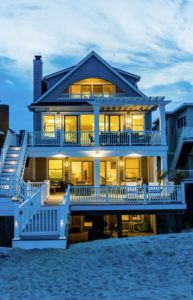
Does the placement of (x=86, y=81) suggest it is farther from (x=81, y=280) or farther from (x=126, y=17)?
(x=81, y=280)

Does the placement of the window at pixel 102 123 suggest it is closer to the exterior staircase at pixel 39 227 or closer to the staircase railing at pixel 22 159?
the staircase railing at pixel 22 159

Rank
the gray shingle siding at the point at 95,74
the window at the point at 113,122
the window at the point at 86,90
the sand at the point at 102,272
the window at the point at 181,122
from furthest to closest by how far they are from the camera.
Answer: the window at the point at 181,122 → the window at the point at 86,90 → the gray shingle siding at the point at 95,74 → the window at the point at 113,122 → the sand at the point at 102,272

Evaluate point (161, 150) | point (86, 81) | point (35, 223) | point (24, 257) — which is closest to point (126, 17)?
point (86, 81)

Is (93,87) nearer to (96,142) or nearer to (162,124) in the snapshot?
(96,142)

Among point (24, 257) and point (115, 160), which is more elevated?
point (115, 160)

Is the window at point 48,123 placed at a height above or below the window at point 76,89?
below

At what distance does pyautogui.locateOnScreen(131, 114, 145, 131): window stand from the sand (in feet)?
46.8

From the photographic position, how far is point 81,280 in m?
9.36

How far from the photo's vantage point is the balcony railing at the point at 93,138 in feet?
78.4

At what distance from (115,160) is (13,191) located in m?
11.0

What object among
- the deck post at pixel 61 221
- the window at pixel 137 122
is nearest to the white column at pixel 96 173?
the window at pixel 137 122

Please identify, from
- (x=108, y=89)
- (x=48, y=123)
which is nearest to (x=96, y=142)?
(x=48, y=123)

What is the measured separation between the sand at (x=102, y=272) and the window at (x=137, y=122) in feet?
46.8

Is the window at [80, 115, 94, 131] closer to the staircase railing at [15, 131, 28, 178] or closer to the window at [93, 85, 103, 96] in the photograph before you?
the window at [93, 85, 103, 96]
